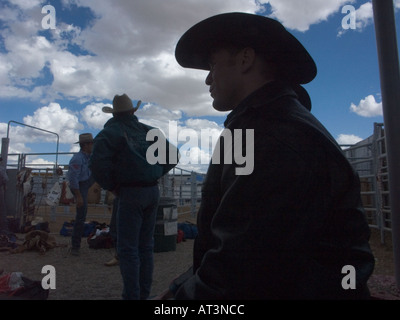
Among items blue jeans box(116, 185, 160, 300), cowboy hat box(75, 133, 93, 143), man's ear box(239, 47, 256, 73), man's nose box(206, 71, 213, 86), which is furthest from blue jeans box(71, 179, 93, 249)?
man's ear box(239, 47, 256, 73)

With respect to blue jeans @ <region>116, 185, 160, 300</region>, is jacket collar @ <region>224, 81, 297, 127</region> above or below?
above

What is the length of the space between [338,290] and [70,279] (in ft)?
12.7

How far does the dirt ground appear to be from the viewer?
3.38 metres

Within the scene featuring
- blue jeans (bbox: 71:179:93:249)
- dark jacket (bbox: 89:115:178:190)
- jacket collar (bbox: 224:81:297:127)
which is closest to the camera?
jacket collar (bbox: 224:81:297:127)

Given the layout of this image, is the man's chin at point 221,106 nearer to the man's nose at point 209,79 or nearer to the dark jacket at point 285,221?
the man's nose at point 209,79

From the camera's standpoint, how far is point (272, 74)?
3.56 feet

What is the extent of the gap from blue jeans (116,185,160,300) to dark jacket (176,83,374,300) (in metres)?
1.95

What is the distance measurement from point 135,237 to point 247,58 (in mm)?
2045

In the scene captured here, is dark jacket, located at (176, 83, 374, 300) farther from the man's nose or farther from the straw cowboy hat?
the straw cowboy hat

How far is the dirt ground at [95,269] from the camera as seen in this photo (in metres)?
3.38

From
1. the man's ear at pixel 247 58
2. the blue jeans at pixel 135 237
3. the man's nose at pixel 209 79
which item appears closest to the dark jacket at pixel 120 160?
the blue jeans at pixel 135 237

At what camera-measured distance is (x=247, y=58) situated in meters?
1.07
